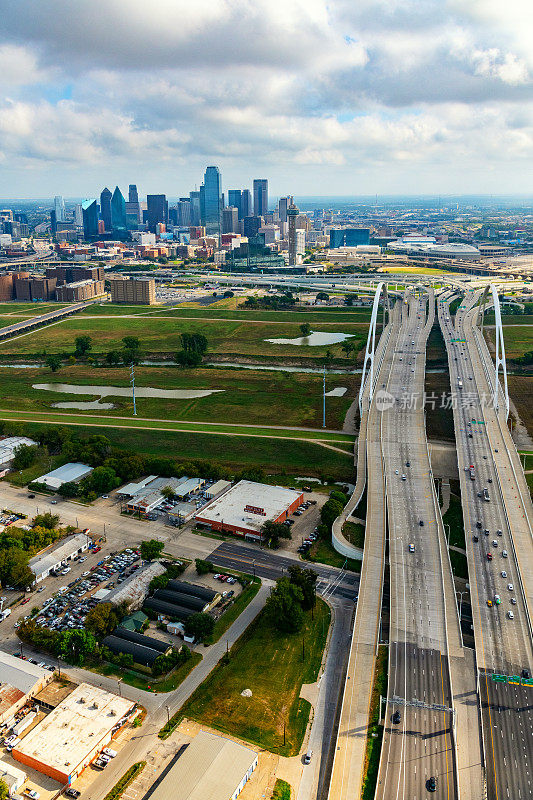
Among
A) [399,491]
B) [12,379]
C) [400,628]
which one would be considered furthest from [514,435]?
[12,379]

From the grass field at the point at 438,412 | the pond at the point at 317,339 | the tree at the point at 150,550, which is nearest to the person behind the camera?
the tree at the point at 150,550

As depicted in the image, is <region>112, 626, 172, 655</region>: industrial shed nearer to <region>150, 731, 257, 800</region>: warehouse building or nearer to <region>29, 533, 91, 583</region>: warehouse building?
<region>150, 731, 257, 800</region>: warehouse building

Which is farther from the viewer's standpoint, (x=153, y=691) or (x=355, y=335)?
(x=355, y=335)

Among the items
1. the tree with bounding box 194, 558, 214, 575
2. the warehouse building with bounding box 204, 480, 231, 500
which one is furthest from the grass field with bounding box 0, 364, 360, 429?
the tree with bounding box 194, 558, 214, 575

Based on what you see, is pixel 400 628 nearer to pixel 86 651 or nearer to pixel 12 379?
pixel 86 651

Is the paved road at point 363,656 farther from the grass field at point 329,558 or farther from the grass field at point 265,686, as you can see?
the grass field at point 265,686

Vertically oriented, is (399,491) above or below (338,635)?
above

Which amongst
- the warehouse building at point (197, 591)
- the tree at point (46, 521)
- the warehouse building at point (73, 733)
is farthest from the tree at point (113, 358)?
the warehouse building at point (73, 733)
